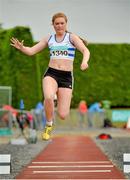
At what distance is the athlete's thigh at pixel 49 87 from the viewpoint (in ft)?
26.9

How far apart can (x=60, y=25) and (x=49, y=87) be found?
36.4 inches

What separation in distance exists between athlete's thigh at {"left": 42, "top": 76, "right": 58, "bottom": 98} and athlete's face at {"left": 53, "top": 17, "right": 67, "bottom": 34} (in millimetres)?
734

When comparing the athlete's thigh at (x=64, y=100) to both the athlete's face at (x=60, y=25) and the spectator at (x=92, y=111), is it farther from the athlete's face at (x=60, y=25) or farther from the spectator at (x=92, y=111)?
the spectator at (x=92, y=111)

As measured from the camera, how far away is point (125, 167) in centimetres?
1044

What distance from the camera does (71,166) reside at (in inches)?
485

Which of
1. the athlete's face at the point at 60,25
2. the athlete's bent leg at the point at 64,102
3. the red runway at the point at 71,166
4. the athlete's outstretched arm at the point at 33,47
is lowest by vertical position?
the red runway at the point at 71,166

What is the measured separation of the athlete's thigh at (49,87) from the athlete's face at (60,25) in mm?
734

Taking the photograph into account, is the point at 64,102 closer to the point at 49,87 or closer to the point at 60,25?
the point at 49,87

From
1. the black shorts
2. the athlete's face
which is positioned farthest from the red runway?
the athlete's face

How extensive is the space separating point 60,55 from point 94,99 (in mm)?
25936

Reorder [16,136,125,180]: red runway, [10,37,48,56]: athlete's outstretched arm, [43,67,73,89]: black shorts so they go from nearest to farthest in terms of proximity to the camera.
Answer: [43,67,73,89]: black shorts
[10,37,48,56]: athlete's outstretched arm
[16,136,125,180]: red runway

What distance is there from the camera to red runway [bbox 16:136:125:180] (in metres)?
→ 10.4

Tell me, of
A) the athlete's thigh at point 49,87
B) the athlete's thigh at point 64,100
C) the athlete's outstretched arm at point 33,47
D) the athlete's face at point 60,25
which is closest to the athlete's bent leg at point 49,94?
the athlete's thigh at point 49,87

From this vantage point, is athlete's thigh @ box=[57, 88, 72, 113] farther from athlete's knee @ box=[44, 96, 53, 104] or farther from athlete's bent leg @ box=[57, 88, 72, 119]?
athlete's knee @ box=[44, 96, 53, 104]
